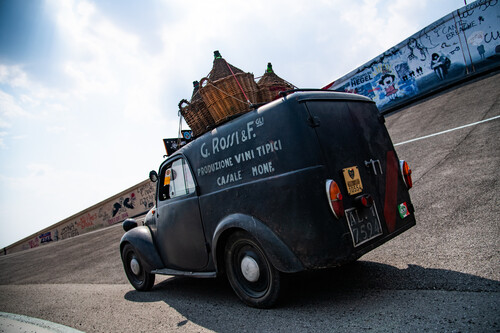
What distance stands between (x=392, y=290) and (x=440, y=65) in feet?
49.4

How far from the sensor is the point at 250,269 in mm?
2867

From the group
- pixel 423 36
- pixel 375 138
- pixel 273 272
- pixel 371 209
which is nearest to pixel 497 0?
pixel 423 36

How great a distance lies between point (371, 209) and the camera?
278 cm

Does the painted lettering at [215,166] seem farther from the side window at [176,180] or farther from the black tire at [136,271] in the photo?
the black tire at [136,271]

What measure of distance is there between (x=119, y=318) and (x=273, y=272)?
7.32 feet

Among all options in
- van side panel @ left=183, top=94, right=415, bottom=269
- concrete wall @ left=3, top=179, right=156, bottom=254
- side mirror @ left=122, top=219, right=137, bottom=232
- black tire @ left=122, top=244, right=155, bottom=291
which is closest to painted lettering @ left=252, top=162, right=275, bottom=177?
van side panel @ left=183, top=94, right=415, bottom=269

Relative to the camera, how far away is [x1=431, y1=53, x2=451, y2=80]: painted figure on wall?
45.3ft

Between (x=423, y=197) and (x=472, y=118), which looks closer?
(x=423, y=197)

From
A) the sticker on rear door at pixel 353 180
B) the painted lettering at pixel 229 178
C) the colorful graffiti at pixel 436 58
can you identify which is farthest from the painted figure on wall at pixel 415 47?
the painted lettering at pixel 229 178

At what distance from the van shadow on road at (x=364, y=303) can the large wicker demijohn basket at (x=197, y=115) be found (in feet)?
7.26

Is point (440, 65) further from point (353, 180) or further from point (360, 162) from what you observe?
point (353, 180)

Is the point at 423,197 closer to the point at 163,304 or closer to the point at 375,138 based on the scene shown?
the point at 375,138

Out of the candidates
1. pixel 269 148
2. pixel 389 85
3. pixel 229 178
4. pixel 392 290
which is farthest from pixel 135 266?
pixel 389 85

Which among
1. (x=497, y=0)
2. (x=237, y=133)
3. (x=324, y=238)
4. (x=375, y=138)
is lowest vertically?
(x=324, y=238)
